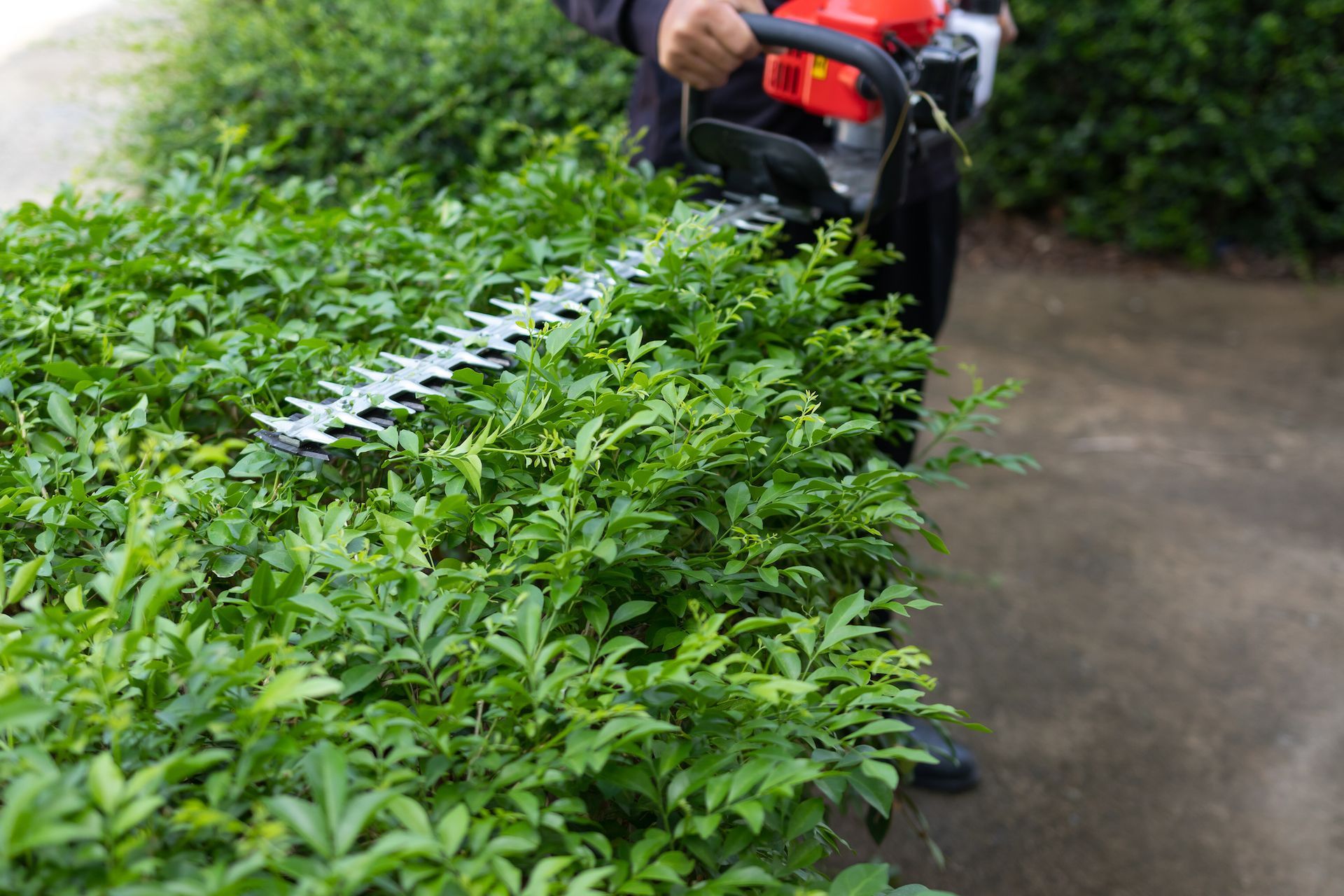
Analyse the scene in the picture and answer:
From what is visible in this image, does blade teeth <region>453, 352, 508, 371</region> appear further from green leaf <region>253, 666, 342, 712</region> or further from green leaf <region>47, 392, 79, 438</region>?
green leaf <region>253, 666, 342, 712</region>

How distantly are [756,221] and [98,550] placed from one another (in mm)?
1265

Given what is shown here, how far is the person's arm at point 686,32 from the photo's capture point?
1.91 metres

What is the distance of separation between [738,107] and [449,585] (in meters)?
1.61

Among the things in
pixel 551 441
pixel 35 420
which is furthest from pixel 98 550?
pixel 551 441

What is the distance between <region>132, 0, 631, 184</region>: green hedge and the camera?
357 cm

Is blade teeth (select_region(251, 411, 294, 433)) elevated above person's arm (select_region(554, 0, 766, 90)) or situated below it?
below

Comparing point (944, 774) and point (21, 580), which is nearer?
point (21, 580)

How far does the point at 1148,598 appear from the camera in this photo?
319cm

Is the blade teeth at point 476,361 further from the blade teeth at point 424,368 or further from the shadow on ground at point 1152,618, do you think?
the shadow on ground at point 1152,618

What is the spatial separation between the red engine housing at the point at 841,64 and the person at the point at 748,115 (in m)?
0.07

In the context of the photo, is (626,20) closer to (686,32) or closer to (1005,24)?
(686,32)

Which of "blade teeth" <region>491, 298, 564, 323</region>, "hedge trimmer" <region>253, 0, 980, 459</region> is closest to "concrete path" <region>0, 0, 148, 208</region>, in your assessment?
"hedge trimmer" <region>253, 0, 980, 459</region>

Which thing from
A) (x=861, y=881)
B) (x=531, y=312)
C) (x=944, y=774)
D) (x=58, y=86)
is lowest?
(x=944, y=774)

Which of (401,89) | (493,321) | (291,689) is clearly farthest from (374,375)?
Answer: (401,89)
